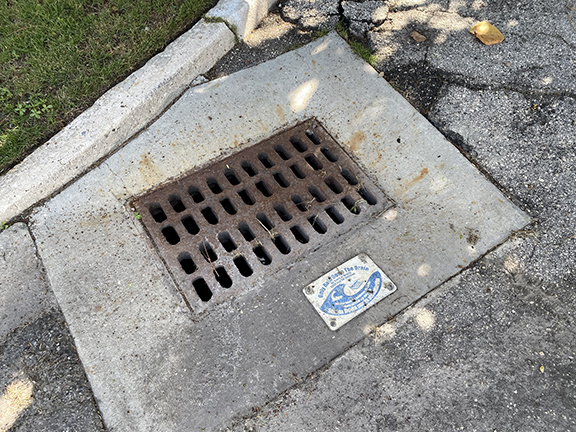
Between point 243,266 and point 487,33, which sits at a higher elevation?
point 487,33

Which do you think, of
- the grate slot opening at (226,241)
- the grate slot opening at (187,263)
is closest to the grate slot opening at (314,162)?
the grate slot opening at (226,241)

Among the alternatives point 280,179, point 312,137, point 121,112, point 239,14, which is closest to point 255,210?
point 280,179

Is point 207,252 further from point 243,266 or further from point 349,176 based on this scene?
point 349,176

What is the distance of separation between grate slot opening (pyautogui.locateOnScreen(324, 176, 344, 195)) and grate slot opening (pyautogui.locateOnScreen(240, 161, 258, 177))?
0.43 metres

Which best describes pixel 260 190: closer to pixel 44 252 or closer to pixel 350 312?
pixel 350 312

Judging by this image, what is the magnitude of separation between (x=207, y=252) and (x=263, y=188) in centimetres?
54

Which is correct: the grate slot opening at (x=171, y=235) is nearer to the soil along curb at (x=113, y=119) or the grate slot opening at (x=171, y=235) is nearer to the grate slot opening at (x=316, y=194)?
the soil along curb at (x=113, y=119)

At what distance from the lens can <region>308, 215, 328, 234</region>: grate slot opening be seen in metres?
2.21

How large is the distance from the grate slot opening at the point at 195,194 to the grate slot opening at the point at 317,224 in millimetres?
660

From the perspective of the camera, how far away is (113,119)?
2.27 metres

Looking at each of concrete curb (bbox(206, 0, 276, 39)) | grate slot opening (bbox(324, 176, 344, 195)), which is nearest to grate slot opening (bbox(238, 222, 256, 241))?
grate slot opening (bbox(324, 176, 344, 195))

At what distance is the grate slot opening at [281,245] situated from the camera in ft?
7.06

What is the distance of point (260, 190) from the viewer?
7.78 feet

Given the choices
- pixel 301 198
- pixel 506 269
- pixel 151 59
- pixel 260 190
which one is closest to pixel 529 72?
pixel 506 269
